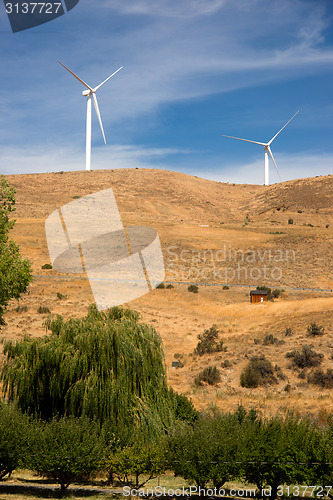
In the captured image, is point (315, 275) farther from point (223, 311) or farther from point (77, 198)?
point (77, 198)

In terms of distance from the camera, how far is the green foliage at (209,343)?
139 feet

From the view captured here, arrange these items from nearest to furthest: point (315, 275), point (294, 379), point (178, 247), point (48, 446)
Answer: point (48, 446) < point (294, 379) < point (315, 275) < point (178, 247)

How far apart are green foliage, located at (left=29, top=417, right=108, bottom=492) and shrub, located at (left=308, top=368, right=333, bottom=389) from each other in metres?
20.6

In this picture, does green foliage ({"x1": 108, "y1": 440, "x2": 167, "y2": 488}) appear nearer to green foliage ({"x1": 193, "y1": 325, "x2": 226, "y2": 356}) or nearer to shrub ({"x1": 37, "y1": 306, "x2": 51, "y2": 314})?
green foliage ({"x1": 193, "y1": 325, "x2": 226, "y2": 356})

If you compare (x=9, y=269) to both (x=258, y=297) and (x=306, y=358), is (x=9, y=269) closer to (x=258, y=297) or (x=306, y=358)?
(x=306, y=358)

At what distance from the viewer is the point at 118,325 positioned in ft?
72.4

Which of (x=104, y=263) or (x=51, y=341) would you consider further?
(x=104, y=263)

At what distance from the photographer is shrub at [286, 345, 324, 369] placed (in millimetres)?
36250

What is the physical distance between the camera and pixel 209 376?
3694cm

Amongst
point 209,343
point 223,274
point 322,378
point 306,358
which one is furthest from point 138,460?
point 223,274

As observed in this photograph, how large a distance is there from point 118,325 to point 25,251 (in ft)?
188

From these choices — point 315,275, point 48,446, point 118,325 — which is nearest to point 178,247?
point 315,275

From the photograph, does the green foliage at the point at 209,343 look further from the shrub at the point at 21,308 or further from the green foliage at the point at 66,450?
the green foliage at the point at 66,450

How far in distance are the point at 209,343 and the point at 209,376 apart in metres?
6.85
